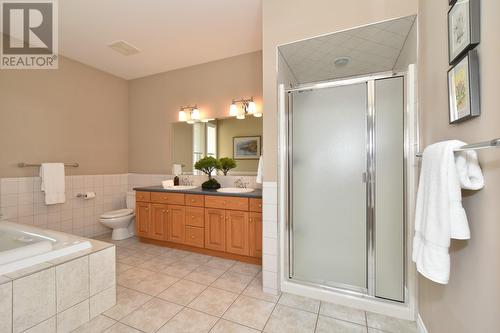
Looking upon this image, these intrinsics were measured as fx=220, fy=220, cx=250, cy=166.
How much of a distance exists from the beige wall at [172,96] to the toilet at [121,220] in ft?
2.02

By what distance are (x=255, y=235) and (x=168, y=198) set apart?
1.25 metres

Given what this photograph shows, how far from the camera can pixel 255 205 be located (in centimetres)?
236

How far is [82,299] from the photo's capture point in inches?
61.4

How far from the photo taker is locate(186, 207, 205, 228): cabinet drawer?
265 cm

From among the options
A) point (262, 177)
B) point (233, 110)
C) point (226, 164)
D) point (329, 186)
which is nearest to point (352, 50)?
point (329, 186)

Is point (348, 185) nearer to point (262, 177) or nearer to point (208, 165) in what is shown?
point (262, 177)

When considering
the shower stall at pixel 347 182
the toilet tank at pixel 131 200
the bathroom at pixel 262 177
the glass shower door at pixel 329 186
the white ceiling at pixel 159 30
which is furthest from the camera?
the toilet tank at pixel 131 200

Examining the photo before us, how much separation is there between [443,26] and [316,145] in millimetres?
1008

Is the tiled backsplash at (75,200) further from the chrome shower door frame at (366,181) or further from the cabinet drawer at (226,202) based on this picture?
the chrome shower door frame at (366,181)

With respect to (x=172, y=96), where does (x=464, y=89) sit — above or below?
below

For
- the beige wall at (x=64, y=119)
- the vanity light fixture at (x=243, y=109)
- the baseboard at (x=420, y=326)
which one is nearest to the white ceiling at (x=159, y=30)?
the beige wall at (x=64, y=119)

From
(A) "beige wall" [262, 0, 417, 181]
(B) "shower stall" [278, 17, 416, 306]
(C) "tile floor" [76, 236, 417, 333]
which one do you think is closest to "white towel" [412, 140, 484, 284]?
(B) "shower stall" [278, 17, 416, 306]

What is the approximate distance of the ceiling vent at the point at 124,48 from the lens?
9.06 ft

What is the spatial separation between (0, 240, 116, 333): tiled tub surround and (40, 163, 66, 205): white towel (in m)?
1.61
